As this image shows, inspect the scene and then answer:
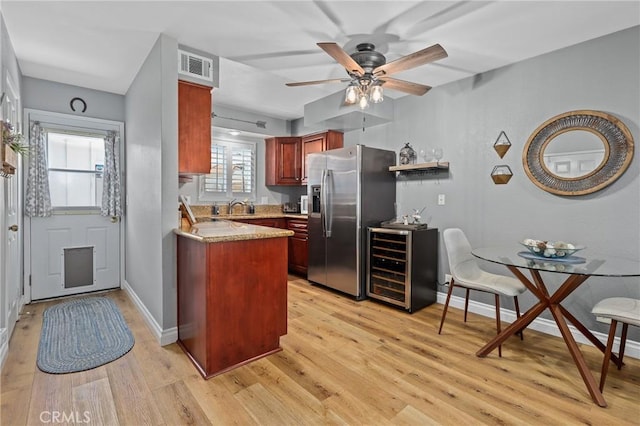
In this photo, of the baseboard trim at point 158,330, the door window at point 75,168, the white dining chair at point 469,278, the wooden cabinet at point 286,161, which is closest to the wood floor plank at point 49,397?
the baseboard trim at point 158,330

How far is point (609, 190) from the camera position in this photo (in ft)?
8.48

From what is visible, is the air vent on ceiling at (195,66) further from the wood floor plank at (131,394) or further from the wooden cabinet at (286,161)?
the wooden cabinet at (286,161)

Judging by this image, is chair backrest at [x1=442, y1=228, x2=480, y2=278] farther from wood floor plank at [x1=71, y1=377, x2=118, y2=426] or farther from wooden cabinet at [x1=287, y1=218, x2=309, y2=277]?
wood floor plank at [x1=71, y1=377, x2=118, y2=426]

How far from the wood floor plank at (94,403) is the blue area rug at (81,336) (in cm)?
27

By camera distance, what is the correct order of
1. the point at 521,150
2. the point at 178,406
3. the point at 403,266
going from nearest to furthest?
the point at 178,406
the point at 521,150
the point at 403,266

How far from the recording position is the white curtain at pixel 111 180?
3.96 metres

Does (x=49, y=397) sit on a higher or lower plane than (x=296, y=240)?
lower

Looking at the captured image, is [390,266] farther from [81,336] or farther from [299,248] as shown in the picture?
[81,336]

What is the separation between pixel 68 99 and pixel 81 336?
2.75 metres

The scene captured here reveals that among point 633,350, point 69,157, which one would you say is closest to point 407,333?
point 633,350

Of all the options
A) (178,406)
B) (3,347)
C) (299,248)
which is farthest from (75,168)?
(178,406)

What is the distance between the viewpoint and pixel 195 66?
2834 mm

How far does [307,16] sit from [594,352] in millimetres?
3397

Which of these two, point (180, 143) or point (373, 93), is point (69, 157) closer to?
point (180, 143)
